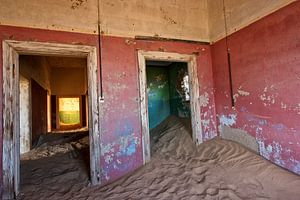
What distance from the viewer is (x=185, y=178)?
2.67 metres

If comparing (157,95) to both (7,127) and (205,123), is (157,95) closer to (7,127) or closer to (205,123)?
(205,123)

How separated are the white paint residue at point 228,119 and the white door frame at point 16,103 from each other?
2211 mm

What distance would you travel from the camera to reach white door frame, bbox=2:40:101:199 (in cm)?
250

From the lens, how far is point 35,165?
3811mm

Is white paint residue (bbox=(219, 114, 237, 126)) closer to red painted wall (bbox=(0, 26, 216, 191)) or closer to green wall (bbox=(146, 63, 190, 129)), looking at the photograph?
red painted wall (bbox=(0, 26, 216, 191))

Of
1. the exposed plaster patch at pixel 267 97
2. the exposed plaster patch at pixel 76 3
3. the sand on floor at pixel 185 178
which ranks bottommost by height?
the sand on floor at pixel 185 178

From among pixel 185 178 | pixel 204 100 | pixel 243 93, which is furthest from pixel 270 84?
pixel 185 178

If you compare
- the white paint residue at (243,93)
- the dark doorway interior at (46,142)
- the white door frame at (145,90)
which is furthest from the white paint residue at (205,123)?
the dark doorway interior at (46,142)

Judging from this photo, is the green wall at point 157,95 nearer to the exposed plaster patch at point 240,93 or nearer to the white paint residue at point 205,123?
the white paint residue at point 205,123

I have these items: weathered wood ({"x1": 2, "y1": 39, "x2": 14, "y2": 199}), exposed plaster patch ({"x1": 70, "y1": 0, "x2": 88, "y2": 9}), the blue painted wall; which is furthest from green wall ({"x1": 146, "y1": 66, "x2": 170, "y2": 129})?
weathered wood ({"x1": 2, "y1": 39, "x2": 14, "y2": 199})

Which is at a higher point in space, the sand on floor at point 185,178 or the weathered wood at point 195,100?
the weathered wood at point 195,100

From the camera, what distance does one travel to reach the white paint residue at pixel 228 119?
3.38m

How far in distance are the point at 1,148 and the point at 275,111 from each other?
3.59 meters

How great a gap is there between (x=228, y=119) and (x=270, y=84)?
991 mm
